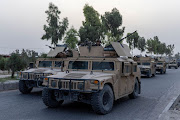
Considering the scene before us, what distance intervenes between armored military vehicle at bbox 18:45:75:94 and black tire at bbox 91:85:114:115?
2735mm

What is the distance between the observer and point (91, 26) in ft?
82.5

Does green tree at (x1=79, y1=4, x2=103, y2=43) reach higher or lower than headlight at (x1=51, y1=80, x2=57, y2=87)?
higher

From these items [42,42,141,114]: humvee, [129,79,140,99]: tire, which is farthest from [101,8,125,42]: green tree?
[42,42,141,114]: humvee

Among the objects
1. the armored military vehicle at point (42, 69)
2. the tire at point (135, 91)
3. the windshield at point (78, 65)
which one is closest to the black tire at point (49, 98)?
the windshield at point (78, 65)

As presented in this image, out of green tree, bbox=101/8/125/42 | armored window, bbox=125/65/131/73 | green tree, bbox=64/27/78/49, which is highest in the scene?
green tree, bbox=101/8/125/42

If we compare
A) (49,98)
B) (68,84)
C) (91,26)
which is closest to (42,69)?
(49,98)

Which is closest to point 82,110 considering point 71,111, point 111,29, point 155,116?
point 71,111

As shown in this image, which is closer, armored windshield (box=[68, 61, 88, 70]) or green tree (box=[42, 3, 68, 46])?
armored windshield (box=[68, 61, 88, 70])

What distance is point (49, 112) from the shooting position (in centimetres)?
641

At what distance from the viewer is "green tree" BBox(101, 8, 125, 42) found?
28219mm

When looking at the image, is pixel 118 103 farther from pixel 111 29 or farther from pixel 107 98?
pixel 111 29

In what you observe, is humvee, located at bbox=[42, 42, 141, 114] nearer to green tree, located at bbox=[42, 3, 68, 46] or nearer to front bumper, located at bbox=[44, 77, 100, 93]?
front bumper, located at bbox=[44, 77, 100, 93]

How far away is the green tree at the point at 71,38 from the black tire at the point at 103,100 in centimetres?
1996

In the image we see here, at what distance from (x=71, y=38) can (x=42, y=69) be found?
1605 centimetres
